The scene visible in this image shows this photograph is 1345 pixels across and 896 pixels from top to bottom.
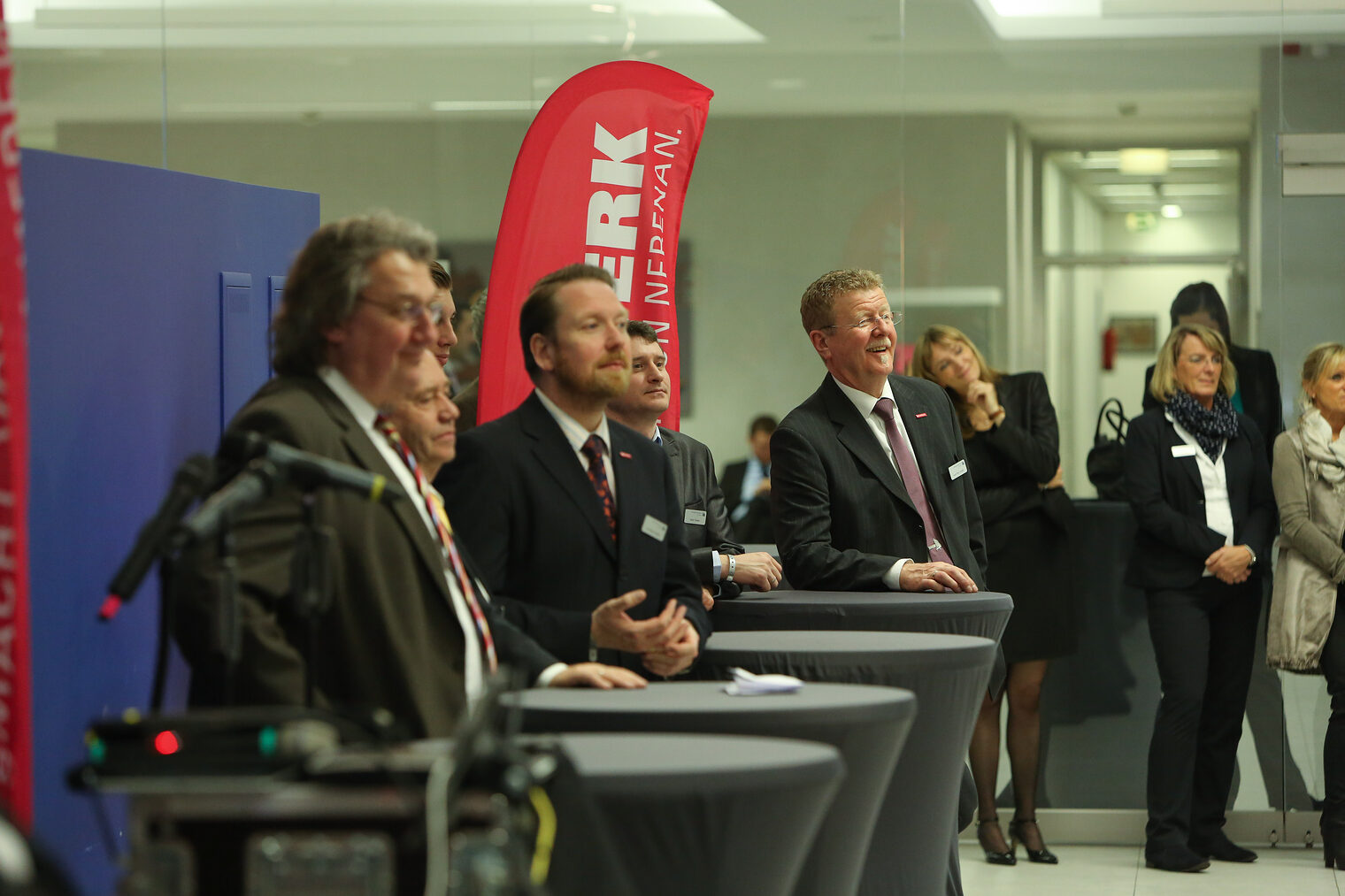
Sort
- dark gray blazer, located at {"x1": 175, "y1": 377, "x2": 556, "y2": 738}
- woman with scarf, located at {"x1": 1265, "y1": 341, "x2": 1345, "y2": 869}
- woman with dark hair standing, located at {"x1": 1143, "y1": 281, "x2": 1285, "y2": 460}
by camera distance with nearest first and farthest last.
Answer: dark gray blazer, located at {"x1": 175, "y1": 377, "x2": 556, "y2": 738}, woman with scarf, located at {"x1": 1265, "y1": 341, "x2": 1345, "y2": 869}, woman with dark hair standing, located at {"x1": 1143, "y1": 281, "x2": 1285, "y2": 460}

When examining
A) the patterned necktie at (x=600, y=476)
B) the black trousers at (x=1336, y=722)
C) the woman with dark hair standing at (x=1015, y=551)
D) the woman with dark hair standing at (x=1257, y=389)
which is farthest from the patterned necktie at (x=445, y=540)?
the woman with dark hair standing at (x=1257, y=389)

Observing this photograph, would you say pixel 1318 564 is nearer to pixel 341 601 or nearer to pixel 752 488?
pixel 752 488

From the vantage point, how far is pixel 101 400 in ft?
10.8

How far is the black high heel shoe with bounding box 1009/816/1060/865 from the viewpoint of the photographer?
6.78 meters

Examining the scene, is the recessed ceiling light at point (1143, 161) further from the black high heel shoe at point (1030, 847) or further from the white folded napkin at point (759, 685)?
the white folded napkin at point (759, 685)

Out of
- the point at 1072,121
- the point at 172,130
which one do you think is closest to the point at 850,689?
the point at 1072,121

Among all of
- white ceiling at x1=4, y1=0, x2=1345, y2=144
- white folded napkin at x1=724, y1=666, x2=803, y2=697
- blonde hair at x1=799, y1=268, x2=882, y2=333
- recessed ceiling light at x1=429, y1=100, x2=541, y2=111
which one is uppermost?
white ceiling at x1=4, y1=0, x2=1345, y2=144

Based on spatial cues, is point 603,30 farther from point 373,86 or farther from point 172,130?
point 172,130

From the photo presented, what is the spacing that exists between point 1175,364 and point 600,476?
3975 mm

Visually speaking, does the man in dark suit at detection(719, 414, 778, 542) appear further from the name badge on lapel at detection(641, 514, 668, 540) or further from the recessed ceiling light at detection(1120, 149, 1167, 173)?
the name badge on lapel at detection(641, 514, 668, 540)

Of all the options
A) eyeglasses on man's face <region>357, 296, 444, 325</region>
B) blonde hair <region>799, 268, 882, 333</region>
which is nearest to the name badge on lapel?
eyeglasses on man's face <region>357, 296, 444, 325</region>

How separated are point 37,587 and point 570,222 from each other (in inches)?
96.0

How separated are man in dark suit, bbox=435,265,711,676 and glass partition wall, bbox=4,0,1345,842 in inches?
147

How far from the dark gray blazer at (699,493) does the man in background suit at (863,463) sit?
21cm
